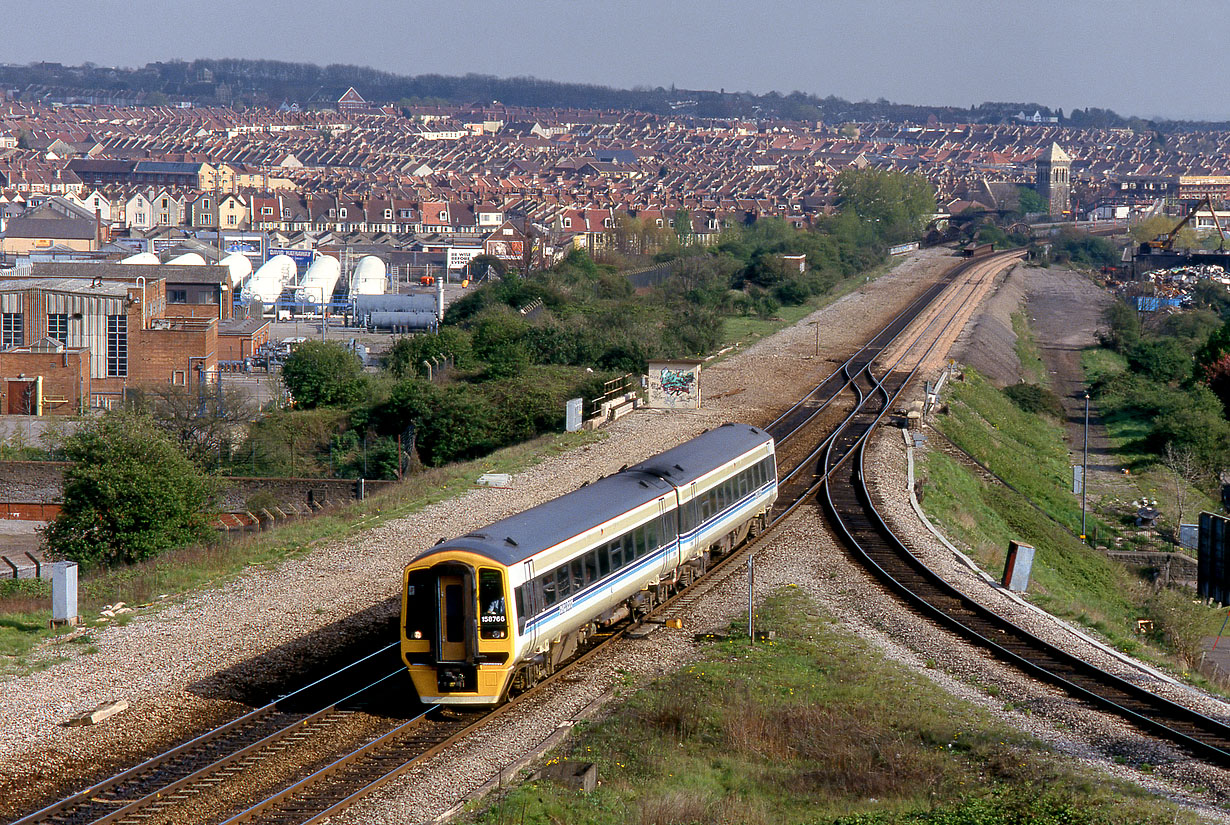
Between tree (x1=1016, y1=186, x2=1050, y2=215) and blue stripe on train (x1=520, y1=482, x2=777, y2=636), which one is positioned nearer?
blue stripe on train (x1=520, y1=482, x2=777, y2=636)

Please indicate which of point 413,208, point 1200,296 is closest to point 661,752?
point 1200,296

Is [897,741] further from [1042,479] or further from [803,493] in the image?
[1042,479]

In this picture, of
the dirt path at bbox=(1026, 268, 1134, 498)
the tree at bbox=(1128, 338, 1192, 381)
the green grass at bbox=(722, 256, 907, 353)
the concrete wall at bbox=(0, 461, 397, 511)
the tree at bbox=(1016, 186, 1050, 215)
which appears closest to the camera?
the concrete wall at bbox=(0, 461, 397, 511)

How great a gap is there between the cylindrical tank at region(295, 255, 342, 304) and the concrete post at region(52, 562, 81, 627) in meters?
69.5

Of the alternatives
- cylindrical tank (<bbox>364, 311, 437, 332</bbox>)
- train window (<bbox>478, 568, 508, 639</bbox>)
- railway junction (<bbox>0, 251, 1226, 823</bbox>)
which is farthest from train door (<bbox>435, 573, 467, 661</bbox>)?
cylindrical tank (<bbox>364, 311, 437, 332</bbox>)

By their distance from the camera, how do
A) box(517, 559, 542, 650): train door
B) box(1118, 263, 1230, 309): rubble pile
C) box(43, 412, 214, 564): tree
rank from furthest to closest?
box(1118, 263, 1230, 309): rubble pile
box(43, 412, 214, 564): tree
box(517, 559, 542, 650): train door

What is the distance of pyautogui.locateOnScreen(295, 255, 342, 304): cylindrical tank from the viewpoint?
86.5 metres

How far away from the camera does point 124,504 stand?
23781 mm

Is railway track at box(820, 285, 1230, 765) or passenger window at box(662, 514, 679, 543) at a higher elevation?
passenger window at box(662, 514, 679, 543)

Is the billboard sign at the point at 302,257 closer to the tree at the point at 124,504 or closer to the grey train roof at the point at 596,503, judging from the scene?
the tree at the point at 124,504

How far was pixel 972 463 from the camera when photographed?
111 ft

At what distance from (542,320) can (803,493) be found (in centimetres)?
2296

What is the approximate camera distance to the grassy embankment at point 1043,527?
21.8 meters

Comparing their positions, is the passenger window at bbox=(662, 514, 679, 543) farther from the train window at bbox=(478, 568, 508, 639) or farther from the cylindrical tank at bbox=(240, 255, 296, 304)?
the cylindrical tank at bbox=(240, 255, 296, 304)
